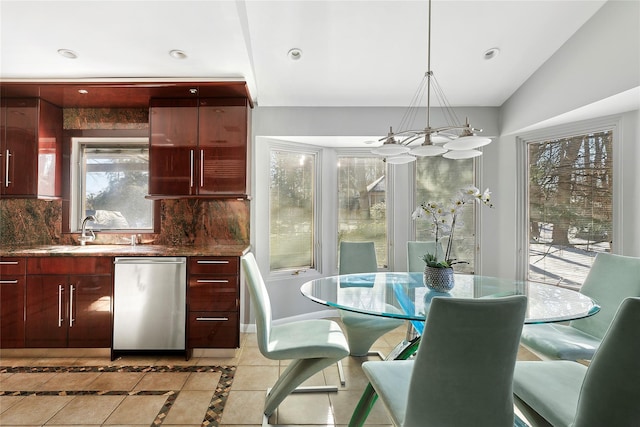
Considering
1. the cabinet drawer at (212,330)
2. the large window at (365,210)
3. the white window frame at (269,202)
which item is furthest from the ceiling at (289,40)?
the cabinet drawer at (212,330)

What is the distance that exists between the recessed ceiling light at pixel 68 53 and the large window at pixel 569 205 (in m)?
4.12

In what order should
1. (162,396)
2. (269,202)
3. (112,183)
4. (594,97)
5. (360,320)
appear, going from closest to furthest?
(162,396), (594,97), (360,320), (112,183), (269,202)

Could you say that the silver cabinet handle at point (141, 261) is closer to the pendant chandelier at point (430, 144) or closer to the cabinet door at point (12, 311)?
the cabinet door at point (12, 311)

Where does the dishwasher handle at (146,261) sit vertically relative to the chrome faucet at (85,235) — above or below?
below

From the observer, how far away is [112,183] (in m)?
3.39

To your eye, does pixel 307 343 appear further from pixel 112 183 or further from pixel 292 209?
pixel 112 183

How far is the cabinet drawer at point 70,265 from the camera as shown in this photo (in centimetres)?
276

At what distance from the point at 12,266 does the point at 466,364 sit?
11.5 ft

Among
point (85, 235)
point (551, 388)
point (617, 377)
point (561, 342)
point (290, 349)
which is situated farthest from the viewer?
point (85, 235)

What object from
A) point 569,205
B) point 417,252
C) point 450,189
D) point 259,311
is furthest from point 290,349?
point 569,205

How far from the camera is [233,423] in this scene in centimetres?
196

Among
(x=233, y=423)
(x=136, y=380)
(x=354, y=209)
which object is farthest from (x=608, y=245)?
(x=136, y=380)

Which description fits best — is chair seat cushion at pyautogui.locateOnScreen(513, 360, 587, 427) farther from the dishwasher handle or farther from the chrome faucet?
the chrome faucet

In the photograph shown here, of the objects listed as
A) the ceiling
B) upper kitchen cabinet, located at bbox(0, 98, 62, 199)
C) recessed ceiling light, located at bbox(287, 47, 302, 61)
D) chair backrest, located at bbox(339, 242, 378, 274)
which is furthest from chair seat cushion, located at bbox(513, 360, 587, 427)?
upper kitchen cabinet, located at bbox(0, 98, 62, 199)
